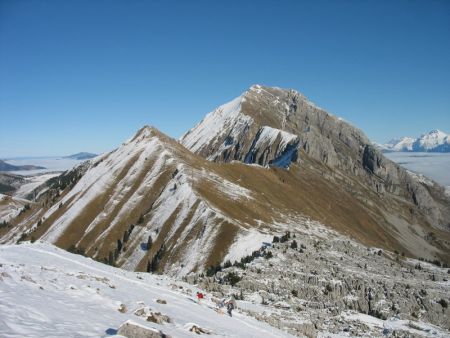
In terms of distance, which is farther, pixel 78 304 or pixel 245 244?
pixel 245 244

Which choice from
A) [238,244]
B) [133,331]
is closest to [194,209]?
[238,244]

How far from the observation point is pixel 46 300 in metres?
22.9

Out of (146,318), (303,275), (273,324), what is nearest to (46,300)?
(146,318)

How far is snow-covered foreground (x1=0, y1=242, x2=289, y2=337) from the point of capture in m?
18.3

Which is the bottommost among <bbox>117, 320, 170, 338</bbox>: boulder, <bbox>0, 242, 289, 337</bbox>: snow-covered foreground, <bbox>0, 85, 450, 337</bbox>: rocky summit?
<bbox>0, 242, 289, 337</bbox>: snow-covered foreground

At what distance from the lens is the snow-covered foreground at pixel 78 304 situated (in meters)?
18.3

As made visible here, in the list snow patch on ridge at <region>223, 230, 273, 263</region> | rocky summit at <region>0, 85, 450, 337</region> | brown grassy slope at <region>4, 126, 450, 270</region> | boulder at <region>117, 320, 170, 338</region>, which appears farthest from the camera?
brown grassy slope at <region>4, 126, 450, 270</region>

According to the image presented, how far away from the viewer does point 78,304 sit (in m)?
24.1

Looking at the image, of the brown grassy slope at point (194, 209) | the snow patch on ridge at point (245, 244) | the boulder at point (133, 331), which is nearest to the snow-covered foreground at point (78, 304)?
the boulder at point (133, 331)

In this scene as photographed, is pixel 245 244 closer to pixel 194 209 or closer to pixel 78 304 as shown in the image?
pixel 194 209

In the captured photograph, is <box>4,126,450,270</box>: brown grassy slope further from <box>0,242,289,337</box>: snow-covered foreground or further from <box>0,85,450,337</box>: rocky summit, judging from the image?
<box>0,242,289,337</box>: snow-covered foreground

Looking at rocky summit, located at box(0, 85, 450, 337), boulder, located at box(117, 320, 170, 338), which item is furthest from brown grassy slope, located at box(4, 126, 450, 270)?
boulder, located at box(117, 320, 170, 338)

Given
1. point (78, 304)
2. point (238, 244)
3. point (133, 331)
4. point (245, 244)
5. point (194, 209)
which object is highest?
point (194, 209)

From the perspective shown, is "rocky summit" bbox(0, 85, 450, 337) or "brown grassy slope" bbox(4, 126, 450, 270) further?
"brown grassy slope" bbox(4, 126, 450, 270)
